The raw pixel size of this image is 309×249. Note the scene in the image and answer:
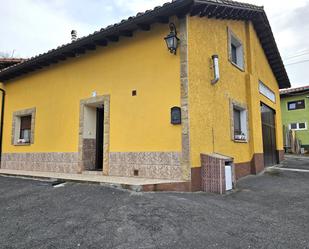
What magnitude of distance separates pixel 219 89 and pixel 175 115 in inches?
82.8

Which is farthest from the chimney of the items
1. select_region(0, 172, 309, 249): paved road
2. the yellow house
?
select_region(0, 172, 309, 249): paved road

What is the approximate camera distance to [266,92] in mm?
11320

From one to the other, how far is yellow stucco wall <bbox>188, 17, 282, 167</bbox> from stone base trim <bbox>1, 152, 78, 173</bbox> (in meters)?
4.13

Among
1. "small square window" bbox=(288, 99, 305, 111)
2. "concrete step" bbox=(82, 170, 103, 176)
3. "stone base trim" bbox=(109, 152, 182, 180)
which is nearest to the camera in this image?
"stone base trim" bbox=(109, 152, 182, 180)

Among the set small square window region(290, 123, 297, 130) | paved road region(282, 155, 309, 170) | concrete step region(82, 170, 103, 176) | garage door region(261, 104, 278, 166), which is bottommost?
paved road region(282, 155, 309, 170)

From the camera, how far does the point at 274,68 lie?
13219 millimetres

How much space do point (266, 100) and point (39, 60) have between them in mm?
9537

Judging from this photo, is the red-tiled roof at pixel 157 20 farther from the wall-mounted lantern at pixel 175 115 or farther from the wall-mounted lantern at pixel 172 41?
the wall-mounted lantern at pixel 175 115

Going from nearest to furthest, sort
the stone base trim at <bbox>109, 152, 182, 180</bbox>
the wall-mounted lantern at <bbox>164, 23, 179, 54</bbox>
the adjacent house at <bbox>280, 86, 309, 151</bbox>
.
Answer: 1. the stone base trim at <bbox>109, 152, 182, 180</bbox>
2. the wall-mounted lantern at <bbox>164, 23, 179, 54</bbox>
3. the adjacent house at <bbox>280, 86, 309, 151</bbox>

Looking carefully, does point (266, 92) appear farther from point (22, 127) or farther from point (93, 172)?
point (22, 127)

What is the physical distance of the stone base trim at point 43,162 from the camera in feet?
25.6

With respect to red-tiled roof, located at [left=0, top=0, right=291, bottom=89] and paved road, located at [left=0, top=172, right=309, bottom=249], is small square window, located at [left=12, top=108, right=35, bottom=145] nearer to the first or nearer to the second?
red-tiled roof, located at [left=0, top=0, right=291, bottom=89]

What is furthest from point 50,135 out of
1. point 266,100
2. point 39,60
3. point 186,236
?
point 266,100

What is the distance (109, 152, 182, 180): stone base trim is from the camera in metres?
5.73
